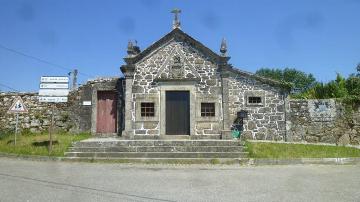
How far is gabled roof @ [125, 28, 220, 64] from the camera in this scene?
54.0 feet

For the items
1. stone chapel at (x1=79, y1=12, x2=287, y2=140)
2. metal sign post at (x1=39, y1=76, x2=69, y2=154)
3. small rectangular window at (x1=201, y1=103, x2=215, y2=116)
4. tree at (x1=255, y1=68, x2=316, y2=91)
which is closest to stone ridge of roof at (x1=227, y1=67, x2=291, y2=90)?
stone chapel at (x1=79, y1=12, x2=287, y2=140)

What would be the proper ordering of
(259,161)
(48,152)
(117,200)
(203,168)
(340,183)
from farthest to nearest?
(48,152)
(259,161)
(203,168)
(340,183)
(117,200)

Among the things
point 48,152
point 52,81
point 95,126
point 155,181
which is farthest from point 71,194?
point 95,126

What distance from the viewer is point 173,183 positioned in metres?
7.95

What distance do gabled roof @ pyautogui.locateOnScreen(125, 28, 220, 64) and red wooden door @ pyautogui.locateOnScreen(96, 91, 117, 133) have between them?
2.70 metres

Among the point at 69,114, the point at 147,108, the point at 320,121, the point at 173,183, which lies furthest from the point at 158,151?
the point at 320,121

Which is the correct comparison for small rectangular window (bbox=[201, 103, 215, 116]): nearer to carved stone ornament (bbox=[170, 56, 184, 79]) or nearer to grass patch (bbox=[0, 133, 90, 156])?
carved stone ornament (bbox=[170, 56, 184, 79])

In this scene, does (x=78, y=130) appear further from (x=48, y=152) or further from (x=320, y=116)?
(x=320, y=116)

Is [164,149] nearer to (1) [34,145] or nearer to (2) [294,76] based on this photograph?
(1) [34,145]

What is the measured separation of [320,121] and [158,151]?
8.94m

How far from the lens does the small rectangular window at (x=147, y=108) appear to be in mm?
16250

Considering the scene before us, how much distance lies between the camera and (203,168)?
35.0 ft

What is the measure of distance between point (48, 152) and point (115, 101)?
5.81 meters

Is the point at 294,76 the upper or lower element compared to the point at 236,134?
upper
